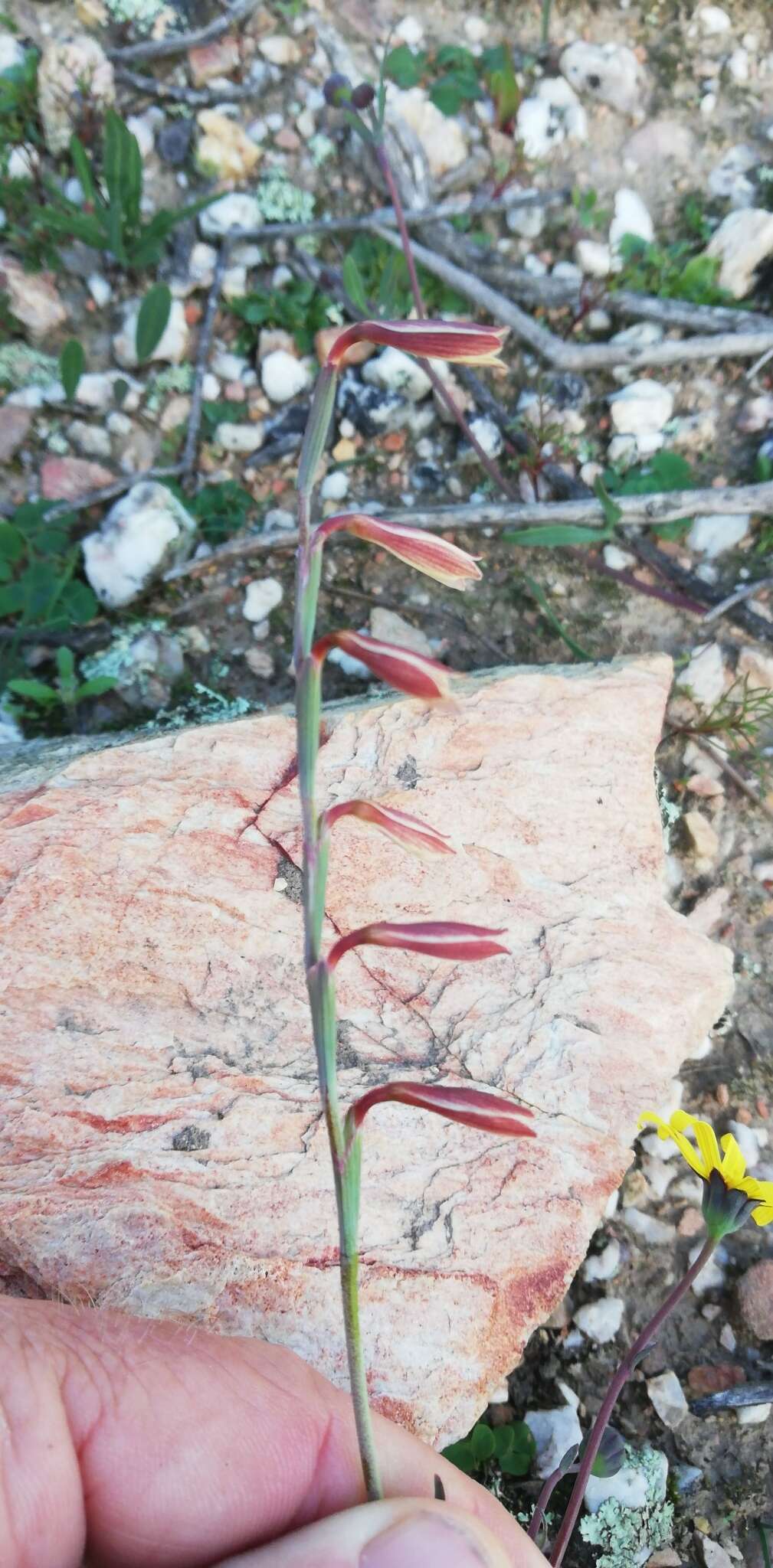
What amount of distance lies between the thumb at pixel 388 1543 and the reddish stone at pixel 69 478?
2.57m

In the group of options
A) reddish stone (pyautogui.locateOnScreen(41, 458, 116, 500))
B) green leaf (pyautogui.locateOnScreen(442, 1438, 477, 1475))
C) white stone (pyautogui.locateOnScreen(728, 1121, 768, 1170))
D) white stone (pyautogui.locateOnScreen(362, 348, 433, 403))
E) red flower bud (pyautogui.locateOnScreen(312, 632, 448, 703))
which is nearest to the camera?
red flower bud (pyautogui.locateOnScreen(312, 632, 448, 703))

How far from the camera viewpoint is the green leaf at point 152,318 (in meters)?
3.22

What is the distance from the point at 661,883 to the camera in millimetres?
2396

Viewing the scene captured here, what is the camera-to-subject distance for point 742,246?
3422 millimetres

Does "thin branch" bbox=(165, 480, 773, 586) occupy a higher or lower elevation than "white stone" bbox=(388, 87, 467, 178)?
lower

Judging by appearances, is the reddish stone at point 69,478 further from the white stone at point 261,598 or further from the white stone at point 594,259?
the white stone at point 594,259

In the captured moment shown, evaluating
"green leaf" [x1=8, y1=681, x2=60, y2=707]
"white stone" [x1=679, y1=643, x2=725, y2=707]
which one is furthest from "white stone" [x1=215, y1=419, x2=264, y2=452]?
"white stone" [x1=679, y1=643, x2=725, y2=707]

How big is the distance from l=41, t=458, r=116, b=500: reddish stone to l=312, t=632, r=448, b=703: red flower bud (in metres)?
2.31

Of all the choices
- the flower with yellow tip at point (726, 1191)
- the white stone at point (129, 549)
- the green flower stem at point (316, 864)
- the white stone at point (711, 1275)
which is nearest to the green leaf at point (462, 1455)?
the white stone at point (711, 1275)

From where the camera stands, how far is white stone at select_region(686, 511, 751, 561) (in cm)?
326

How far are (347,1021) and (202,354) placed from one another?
217 cm

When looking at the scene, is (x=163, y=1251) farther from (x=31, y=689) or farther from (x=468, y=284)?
(x=468, y=284)

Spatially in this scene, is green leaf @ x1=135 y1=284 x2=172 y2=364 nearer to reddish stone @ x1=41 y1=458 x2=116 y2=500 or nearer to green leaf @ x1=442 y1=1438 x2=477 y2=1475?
reddish stone @ x1=41 y1=458 x2=116 y2=500

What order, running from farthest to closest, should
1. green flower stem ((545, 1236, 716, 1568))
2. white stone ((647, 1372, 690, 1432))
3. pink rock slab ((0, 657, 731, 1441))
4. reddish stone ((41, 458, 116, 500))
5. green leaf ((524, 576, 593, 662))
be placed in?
reddish stone ((41, 458, 116, 500)), green leaf ((524, 576, 593, 662)), white stone ((647, 1372, 690, 1432)), pink rock slab ((0, 657, 731, 1441)), green flower stem ((545, 1236, 716, 1568))
